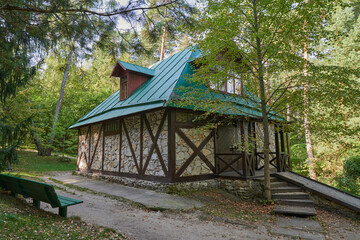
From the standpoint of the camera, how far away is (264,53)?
6.73 metres

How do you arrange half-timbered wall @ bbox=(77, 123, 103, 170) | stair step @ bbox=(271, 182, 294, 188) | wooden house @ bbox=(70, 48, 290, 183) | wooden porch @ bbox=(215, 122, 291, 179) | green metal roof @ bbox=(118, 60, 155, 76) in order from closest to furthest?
wooden house @ bbox=(70, 48, 290, 183), wooden porch @ bbox=(215, 122, 291, 179), stair step @ bbox=(271, 182, 294, 188), green metal roof @ bbox=(118, 60, 155, 76), half-timbered wall @ bbox=(77, 123, 103, 170)

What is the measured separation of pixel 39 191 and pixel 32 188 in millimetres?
324

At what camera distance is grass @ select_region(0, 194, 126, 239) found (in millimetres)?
3582

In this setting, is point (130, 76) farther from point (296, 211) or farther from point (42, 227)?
point (296, 211)

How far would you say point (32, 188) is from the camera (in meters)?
4.79

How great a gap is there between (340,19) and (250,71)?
11.4 m

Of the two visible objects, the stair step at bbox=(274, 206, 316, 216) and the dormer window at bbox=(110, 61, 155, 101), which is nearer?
the stair step at bbox=(274, 206, 316, 216)

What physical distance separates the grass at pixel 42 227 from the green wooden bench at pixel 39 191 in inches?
11.5

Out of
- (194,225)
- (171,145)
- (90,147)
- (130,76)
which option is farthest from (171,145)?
(90,147)

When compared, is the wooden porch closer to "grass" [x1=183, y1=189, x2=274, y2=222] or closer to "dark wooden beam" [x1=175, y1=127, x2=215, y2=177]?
"dark wooden beam" [x1=175, y1=127, x2=215, y2=177]

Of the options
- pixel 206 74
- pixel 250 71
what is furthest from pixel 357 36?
pixel 206 74

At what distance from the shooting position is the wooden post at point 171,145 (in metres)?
7.86

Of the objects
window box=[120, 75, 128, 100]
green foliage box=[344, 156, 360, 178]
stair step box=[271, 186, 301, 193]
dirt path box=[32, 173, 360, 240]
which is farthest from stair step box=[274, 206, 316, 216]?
window box=[120, 75, 128, 100]

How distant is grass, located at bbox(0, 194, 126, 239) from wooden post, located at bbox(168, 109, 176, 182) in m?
3.57
